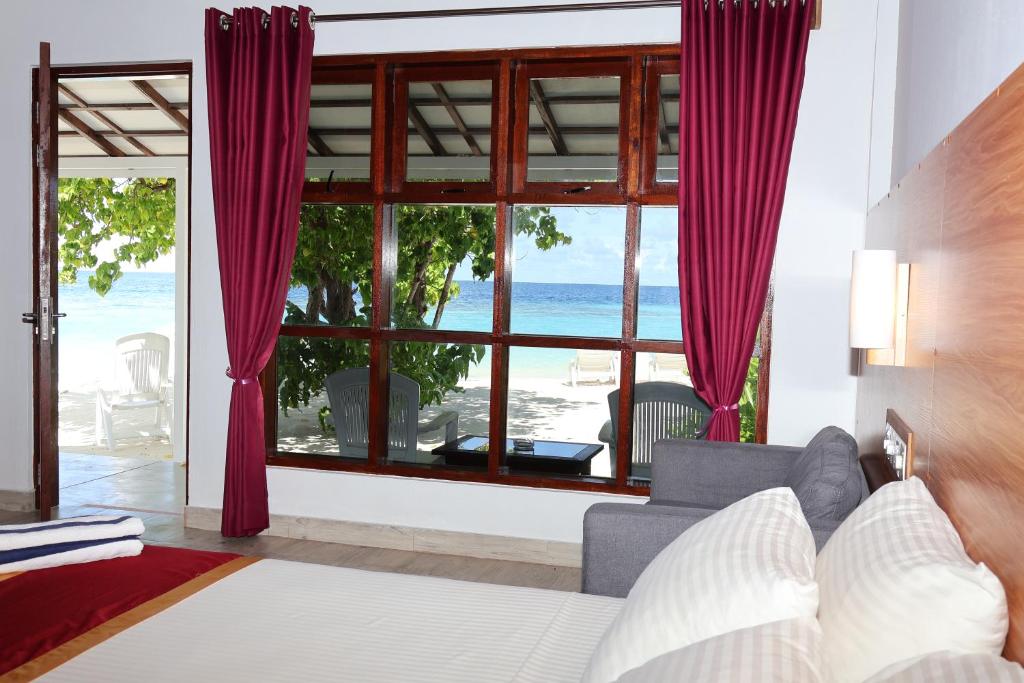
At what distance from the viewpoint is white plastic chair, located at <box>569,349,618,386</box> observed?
4273 mm

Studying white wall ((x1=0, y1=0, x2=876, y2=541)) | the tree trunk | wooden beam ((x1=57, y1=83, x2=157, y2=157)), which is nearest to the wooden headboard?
white wall ((x1=0, y1=0, x2=876, y2=541))

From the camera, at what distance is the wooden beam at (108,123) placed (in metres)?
6.64

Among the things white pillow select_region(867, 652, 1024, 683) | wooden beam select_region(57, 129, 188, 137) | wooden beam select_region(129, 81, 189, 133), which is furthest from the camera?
wooden beam select_region(57, 129, 188, 137)

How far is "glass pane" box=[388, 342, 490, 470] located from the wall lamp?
2.23m

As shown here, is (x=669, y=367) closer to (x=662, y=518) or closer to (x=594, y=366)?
(x=594, y=366)

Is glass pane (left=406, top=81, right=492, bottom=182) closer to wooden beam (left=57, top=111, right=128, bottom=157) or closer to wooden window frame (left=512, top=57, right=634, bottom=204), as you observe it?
wooden window frame (left=512, top=57, right=634, bottom=204)

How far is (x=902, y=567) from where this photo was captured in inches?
54.1

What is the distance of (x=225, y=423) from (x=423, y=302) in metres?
1.19

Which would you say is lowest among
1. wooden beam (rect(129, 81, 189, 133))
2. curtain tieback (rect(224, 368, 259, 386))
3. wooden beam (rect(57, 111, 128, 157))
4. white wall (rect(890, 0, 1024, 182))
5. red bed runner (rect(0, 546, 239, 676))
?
red bed runner (rect(0, 546, 239, 676))

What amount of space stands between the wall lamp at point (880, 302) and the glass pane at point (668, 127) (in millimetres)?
1745

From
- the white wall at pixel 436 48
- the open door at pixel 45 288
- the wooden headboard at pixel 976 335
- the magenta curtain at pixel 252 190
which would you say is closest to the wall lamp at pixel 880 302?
the wooden headboard at pixel 976 335

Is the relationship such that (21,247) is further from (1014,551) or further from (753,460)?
(1014,551)

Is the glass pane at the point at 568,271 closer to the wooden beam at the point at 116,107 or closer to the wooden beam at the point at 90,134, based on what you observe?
the wooden beam at the point at 116,107

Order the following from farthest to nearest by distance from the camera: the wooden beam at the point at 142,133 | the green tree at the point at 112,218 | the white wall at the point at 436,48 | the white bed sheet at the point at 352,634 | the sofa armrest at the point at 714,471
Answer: the green tree at the point at 112,218 < the wooden beam at the point at 142,133 < the white wall at the point at 436,48 < the sofa armrest at the point at 714,471 < the white bed sheet at the point at 352,634
